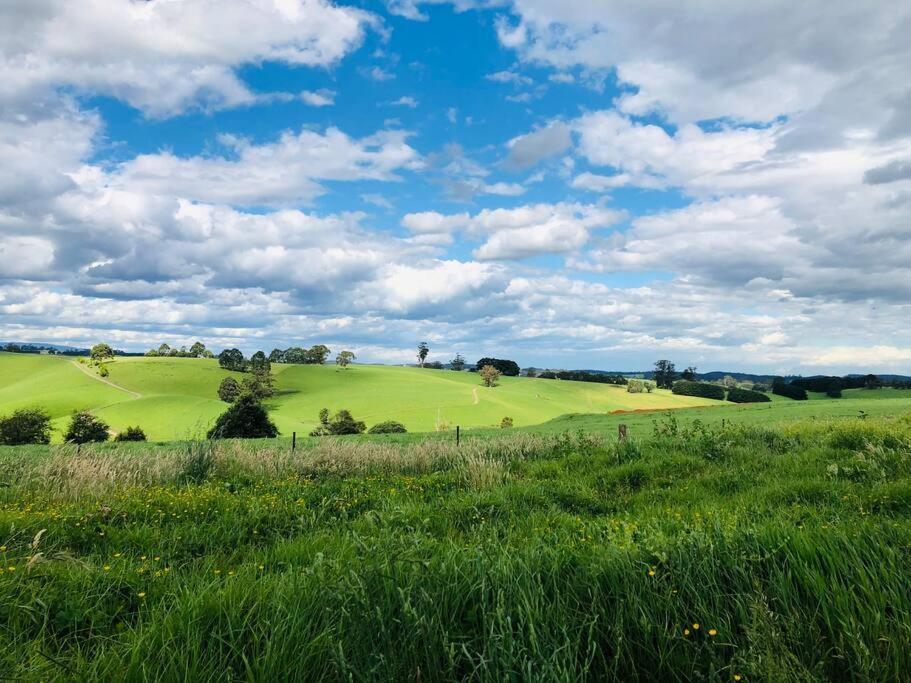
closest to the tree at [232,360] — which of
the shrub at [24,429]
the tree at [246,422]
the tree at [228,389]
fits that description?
the tree at [228,389]

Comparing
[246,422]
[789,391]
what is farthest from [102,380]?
[789,391]

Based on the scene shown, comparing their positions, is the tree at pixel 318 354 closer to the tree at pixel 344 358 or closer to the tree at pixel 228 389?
the tree at pixel 344 358

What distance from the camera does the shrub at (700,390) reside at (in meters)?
127

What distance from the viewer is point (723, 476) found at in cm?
1153

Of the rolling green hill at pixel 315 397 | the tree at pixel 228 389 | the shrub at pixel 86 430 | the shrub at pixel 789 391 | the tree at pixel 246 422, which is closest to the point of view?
the tree at pixel 246 422

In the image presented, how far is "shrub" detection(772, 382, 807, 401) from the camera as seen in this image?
109 m

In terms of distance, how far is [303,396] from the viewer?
111 meters

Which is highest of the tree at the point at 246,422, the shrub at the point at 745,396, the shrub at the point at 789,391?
the shrub at the point at 789,391

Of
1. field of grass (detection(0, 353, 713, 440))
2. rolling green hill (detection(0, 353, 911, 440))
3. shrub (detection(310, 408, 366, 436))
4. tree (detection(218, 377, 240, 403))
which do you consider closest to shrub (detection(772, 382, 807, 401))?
rolling green hill (detection(0, 353, 911, 440))

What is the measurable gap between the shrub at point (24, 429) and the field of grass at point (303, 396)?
27.5ft

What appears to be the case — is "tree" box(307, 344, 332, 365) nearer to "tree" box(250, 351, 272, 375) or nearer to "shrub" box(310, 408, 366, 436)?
"tree" box(250, 351, 272, 375)

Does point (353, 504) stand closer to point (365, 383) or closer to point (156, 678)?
point (156, 678)

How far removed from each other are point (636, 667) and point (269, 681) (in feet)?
6.94

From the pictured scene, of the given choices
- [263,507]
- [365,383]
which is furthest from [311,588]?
[365,383]
